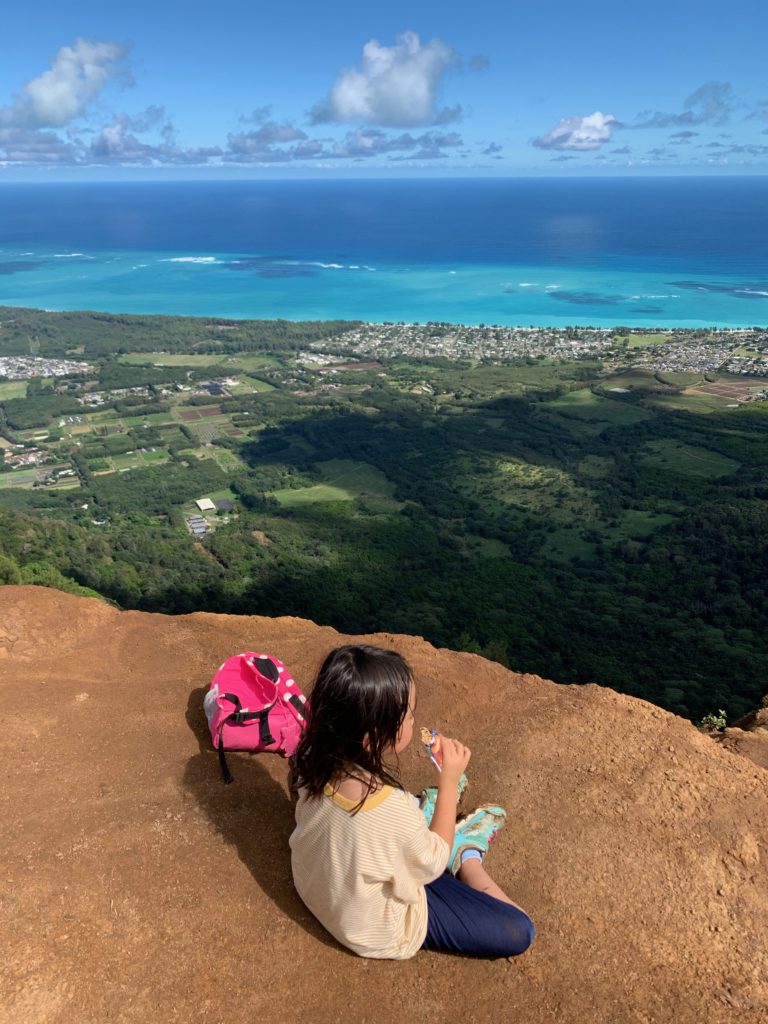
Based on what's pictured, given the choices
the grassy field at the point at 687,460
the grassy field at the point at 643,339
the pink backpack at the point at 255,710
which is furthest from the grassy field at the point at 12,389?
the pink backpack at the point at 255,710

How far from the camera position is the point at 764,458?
6278 cm

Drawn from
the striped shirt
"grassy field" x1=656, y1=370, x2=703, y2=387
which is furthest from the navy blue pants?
"grassy field" x1=656, y1=370, x2=703, y2=387

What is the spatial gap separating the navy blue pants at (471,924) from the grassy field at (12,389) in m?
101

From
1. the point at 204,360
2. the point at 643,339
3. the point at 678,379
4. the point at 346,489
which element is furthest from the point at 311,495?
the point at 643,339

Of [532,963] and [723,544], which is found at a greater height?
[532,963]

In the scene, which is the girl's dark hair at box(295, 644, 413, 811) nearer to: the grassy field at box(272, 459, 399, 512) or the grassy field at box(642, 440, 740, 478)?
the grassy field at box(272, 459, 399, 512)

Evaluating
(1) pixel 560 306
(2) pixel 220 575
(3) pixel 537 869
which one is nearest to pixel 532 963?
(3) pixel 537 869

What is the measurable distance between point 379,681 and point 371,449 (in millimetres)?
70590

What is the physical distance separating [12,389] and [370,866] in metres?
106

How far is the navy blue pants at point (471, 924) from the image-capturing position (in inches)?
191

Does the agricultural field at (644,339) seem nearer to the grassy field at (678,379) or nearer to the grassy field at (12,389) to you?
the grassy field at (678,379)

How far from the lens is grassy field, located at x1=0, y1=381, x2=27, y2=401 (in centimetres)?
9244

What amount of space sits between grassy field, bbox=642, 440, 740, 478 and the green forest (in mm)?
285

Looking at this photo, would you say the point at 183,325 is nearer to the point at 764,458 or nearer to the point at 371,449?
the point at 371,449
